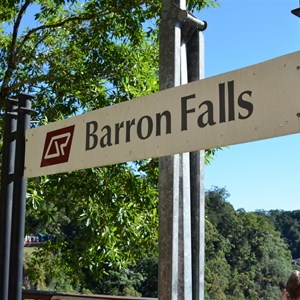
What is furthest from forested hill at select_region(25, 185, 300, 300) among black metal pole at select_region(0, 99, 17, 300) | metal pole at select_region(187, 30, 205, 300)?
metal pole at select_region(187, 30, 205, 300)

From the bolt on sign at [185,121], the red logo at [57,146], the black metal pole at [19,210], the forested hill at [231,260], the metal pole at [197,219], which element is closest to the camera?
the bolt on sign at [185,121]

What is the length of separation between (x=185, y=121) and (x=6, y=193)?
1.16 m

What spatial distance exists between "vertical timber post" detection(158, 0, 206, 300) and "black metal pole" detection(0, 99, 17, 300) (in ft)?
3.07

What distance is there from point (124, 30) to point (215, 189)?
6158 cm

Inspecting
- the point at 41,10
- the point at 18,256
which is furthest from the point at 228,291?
the point at 18,256

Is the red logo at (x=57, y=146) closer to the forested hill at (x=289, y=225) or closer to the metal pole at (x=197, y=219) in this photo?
the metal pole at (x=197, y=219)

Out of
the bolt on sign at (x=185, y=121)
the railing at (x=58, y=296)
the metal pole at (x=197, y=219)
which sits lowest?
the railing at (x=58, y=296)

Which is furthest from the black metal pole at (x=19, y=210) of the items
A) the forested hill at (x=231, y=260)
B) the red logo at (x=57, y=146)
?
the forested hill at (x=231, y=260)

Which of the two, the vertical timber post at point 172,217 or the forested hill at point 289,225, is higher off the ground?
the forested hill at point 289,225

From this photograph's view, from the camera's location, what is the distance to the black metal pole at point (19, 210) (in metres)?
2.95

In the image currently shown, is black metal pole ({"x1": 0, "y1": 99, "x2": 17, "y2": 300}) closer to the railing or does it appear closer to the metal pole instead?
the metal pole

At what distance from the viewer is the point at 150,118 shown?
2.42 metres

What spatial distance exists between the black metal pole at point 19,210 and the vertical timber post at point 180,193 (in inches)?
35.4

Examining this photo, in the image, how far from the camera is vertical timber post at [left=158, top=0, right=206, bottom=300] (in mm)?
2318
